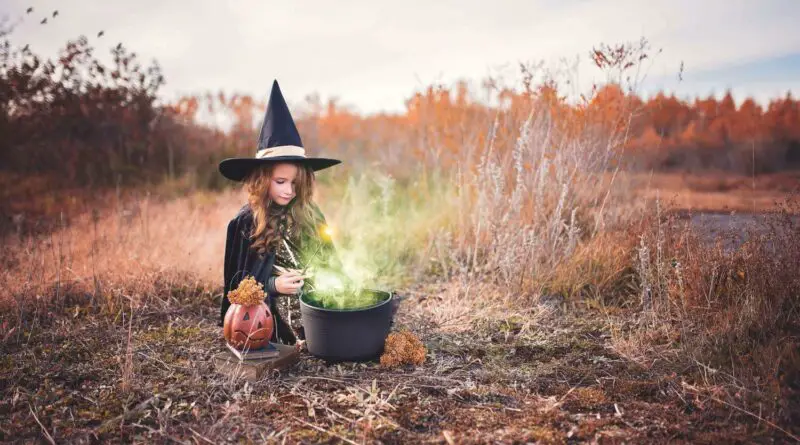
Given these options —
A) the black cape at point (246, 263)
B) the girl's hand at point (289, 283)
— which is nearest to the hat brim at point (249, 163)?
the black cape at point (246, 263)

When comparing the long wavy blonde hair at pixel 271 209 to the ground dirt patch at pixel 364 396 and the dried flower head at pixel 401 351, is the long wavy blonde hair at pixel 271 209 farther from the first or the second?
the dried flower head at pixel 401 351

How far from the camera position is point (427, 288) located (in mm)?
4445

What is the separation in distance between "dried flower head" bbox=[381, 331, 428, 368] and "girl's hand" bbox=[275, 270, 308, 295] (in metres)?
0.59

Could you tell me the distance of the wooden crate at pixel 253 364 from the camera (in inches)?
106

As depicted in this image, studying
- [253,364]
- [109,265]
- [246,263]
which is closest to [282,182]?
[246,263]

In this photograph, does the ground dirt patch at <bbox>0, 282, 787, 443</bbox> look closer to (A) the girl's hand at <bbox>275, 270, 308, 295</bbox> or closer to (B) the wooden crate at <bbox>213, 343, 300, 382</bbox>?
(B) the wooden crate at <bbox>213, 343, 300, 382</bbox>

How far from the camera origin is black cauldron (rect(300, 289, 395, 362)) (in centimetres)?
272

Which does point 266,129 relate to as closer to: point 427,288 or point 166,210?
point 427,288

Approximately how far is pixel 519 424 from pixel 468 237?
8.85ft

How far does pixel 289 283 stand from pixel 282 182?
60 cm

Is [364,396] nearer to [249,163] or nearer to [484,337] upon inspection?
[484,337]

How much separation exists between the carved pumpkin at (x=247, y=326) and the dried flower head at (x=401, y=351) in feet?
2.16

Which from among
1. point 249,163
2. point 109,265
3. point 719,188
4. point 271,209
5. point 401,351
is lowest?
point 401,351

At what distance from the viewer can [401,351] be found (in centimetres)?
290
